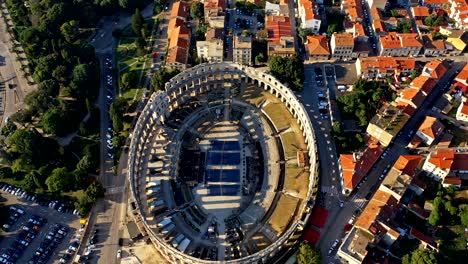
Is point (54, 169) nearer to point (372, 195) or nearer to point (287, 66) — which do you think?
point (287, 66)

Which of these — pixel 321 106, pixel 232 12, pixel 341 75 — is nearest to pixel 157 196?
pixel 321 106

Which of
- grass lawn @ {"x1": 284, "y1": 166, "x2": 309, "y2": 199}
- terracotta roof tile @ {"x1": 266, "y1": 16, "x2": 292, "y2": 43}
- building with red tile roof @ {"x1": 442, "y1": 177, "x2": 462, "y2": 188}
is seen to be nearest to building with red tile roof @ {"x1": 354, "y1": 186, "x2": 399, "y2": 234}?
building with red tile roof @ {"x1": 442, "y1": 177, "x2": 462, "y2": 188}

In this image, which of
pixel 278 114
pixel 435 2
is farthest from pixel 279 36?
pixel 435 2

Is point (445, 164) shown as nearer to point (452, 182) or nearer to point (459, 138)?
point (452, 182)

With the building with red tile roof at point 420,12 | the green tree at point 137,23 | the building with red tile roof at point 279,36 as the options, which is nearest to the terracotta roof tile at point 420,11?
the building with red tile roof at point 420,12

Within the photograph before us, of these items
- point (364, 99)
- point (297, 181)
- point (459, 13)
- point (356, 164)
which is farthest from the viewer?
point (459, 13)

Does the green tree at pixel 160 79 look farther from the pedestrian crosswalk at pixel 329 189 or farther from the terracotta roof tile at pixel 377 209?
the terracotta roof tile at pixel 377 209
